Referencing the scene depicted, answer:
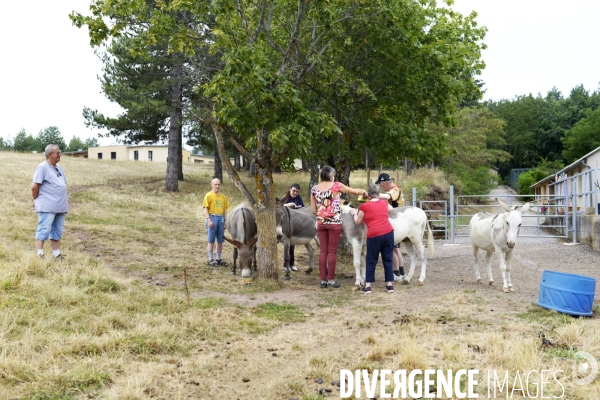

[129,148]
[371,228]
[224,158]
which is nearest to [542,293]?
[371,228]

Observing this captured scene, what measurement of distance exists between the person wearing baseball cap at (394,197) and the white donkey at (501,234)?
1461 mm

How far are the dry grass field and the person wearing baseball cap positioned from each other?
462mm

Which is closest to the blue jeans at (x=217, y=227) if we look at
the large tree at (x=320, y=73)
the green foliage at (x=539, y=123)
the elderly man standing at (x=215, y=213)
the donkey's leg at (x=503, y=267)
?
the elderly man standing at (x=215, y=213)

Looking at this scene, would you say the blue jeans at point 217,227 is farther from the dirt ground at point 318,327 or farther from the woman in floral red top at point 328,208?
the woman in floral red top at point 328,208

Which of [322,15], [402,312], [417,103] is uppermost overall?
[322,15]

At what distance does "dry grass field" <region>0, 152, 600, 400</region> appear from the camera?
4.12 metres

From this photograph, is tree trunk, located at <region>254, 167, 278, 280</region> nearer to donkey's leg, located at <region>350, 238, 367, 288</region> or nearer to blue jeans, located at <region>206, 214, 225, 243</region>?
donkey's leg, located at <region>350, 238, 367, 288</region>

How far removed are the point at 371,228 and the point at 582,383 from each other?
14.0 ft

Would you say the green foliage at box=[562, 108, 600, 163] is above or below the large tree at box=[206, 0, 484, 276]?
above

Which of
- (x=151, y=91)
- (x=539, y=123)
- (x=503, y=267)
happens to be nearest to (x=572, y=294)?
(x=503, y=267)

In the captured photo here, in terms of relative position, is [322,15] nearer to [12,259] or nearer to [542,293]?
[542,293]

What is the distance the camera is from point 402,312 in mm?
6629

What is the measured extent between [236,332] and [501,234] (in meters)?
5.16

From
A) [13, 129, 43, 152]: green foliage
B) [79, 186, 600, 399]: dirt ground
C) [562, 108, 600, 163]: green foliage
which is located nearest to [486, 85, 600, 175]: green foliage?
[562, 108, 600, 163]: green foliage
